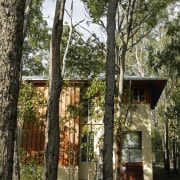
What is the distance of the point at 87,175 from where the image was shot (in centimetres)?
1702

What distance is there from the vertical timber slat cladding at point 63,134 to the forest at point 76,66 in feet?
1.55

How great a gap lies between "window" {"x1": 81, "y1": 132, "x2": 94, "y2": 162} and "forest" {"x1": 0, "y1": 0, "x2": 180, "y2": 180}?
16.6 inches

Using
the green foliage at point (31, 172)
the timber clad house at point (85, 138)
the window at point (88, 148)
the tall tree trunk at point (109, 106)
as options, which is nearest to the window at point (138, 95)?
the timber clad house at point (85, 138)

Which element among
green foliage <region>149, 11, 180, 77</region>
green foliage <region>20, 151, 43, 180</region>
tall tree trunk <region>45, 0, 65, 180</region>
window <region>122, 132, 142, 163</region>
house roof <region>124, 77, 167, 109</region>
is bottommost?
green foliage <region>20, 151, 43, 180</region>

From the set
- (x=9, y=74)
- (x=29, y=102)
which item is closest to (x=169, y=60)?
(x=29, y=102)

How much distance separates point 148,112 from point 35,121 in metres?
5.89

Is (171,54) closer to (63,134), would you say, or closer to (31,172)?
(63,134)

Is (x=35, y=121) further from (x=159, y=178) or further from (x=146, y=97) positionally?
(x=159, y=178)

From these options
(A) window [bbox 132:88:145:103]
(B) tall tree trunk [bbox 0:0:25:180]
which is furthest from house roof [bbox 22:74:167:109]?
(B) tall tree trunk [bbox 0:0:25:180]

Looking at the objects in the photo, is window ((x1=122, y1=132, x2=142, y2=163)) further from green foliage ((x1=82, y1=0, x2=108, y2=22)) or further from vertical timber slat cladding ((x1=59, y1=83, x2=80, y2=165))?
green foliage ((x1=82, y1=0, x2=108, y2=22))

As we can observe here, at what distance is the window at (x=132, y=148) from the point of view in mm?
17312

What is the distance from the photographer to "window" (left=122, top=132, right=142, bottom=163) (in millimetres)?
17312

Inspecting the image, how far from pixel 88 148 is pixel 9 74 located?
12.9m

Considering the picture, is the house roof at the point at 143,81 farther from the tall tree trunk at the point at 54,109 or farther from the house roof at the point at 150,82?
the tall tree trunk at the point at 54,109
